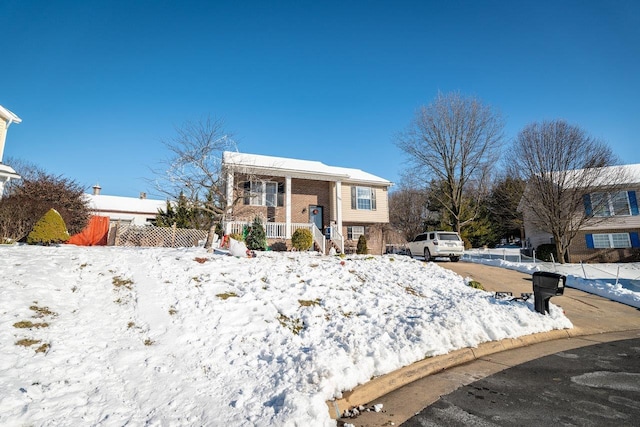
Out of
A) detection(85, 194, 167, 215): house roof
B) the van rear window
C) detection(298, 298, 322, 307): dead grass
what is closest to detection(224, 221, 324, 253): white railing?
the van rear window

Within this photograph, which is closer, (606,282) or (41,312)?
(41,312)

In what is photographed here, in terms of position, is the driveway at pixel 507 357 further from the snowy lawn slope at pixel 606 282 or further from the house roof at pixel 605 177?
the house roof at pixel 605 177

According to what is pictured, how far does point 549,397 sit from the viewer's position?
12.1 feet

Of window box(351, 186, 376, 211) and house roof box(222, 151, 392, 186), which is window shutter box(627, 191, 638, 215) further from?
window box(351, 186, 376, 211)

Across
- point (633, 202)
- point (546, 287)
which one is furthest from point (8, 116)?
point (633, 202)

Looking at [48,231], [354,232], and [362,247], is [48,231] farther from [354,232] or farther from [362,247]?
[354,232]

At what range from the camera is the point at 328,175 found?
20078mm

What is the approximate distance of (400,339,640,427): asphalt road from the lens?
3.16 metres

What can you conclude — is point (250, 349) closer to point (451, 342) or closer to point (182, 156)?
point (451, 342)

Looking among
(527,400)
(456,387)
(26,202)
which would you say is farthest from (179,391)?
(26,202)

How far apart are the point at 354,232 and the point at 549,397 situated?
19.7 m

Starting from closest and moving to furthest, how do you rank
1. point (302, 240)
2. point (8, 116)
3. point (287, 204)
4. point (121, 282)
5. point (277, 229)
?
point (121, 282) < point (302, 240) < point (8, 116) < point (277, 229) < point (287, 204)

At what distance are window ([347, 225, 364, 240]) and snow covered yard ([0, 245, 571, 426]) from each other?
14989 millimetres

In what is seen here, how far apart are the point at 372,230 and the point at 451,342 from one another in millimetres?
19457
